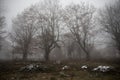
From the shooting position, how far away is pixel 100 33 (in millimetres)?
24797

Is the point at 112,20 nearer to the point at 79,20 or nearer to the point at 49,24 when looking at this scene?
the point at 79,20

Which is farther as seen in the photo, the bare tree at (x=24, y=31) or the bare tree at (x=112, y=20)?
the bare tree at (x=24, y=31)

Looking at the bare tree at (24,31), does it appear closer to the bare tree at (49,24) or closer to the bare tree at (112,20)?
the bare tree at (49,24)

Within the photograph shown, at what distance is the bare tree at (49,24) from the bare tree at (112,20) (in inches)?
409

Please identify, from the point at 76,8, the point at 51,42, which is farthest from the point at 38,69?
the point at 76,8

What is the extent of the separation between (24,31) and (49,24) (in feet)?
25.3

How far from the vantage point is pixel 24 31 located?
26.0 meters

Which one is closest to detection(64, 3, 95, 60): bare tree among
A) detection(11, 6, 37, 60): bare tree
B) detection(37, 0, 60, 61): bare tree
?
detection(37, 0, 60, 61): bare tree

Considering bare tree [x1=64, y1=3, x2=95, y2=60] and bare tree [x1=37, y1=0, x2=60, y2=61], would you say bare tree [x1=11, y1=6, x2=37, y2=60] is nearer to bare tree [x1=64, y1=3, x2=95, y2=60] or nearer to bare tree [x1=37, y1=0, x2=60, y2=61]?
bare tree [x1=37, y1=0, x2=60, y2=61]

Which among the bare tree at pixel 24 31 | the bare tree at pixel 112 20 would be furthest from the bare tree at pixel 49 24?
the bare tree at pixel 112 20

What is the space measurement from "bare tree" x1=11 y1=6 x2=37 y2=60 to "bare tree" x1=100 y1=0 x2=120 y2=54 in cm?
1588

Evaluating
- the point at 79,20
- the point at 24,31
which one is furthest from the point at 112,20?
the point at 24,31

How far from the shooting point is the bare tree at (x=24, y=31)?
24203 mm

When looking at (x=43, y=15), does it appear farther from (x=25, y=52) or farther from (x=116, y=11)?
(x=116, y=11)
